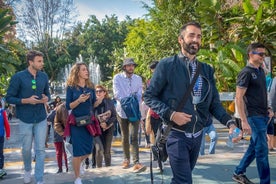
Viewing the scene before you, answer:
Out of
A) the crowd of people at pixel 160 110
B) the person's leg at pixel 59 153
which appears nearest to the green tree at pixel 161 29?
the crowd of people at pixel 160 110

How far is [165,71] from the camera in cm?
317

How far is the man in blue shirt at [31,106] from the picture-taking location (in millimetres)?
5289

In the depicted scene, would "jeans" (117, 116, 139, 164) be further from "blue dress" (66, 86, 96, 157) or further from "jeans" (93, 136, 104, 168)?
"blue dress" (66, 86, 96, 157)

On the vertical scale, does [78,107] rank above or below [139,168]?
above

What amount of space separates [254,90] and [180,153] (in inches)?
81.4

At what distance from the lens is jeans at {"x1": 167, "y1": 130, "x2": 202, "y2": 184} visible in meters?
3.04

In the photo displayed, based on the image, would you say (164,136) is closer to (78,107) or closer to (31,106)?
(78,107)

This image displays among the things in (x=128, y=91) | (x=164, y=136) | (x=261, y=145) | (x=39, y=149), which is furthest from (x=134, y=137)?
(x=164, y=136)

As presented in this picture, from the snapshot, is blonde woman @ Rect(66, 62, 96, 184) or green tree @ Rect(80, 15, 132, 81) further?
green tree @ Rect(80, 15, 132, 81)

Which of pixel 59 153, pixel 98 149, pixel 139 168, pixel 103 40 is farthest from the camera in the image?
pixel 103 40

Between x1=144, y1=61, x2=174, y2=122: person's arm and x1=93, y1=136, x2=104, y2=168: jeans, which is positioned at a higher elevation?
x1=144, y1=61, x2=174, y2=122: person's arm

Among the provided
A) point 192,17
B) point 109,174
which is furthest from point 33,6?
point 109,174

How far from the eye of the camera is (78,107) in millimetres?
5219

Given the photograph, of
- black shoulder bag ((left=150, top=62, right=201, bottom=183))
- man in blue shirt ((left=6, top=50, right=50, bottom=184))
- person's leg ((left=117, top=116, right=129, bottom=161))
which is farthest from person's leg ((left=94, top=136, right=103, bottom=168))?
black shoulder bag ((left=150, top=62, right=201, bottom=183))
